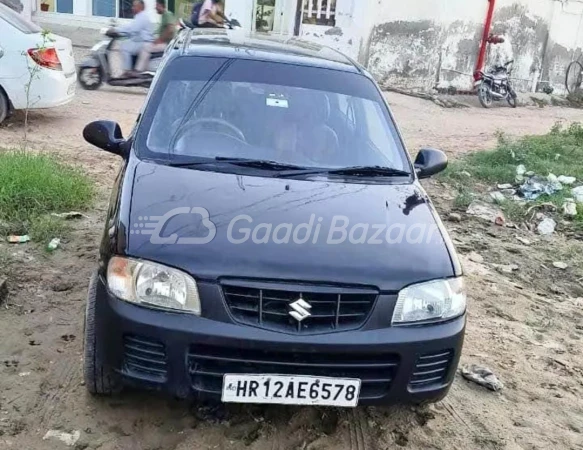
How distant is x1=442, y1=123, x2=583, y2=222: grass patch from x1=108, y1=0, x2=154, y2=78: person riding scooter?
553cm

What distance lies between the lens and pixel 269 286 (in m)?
2.72

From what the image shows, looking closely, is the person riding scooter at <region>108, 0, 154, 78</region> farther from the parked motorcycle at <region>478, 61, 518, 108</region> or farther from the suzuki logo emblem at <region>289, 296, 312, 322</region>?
the suzuki logo emblem at <region>289, 296, 312, 322</region>

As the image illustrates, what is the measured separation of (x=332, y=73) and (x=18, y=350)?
243cm

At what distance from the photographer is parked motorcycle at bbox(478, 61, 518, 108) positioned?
15.8 metres

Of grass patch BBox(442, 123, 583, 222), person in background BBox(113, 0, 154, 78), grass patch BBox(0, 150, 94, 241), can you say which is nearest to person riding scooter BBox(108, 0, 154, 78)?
person in background BBox(113, 0, 154, 78)

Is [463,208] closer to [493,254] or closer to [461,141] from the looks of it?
[493,254]

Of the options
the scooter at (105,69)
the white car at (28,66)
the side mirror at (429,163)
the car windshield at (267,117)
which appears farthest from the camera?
the scooter at (105,69)

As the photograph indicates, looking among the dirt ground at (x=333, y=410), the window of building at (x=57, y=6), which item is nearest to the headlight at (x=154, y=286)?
the dirt ground at (x=333, y=410)

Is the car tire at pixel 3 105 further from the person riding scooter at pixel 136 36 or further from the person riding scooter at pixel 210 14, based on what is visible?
the person riding scooter at pixel 210 14

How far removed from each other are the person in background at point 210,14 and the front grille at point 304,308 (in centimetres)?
1098

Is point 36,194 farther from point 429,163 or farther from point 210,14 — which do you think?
point 210,14

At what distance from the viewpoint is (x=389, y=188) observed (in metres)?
3.62

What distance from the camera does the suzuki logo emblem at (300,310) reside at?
2.73 metres

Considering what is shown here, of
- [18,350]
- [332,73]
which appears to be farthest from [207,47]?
[18,350]
